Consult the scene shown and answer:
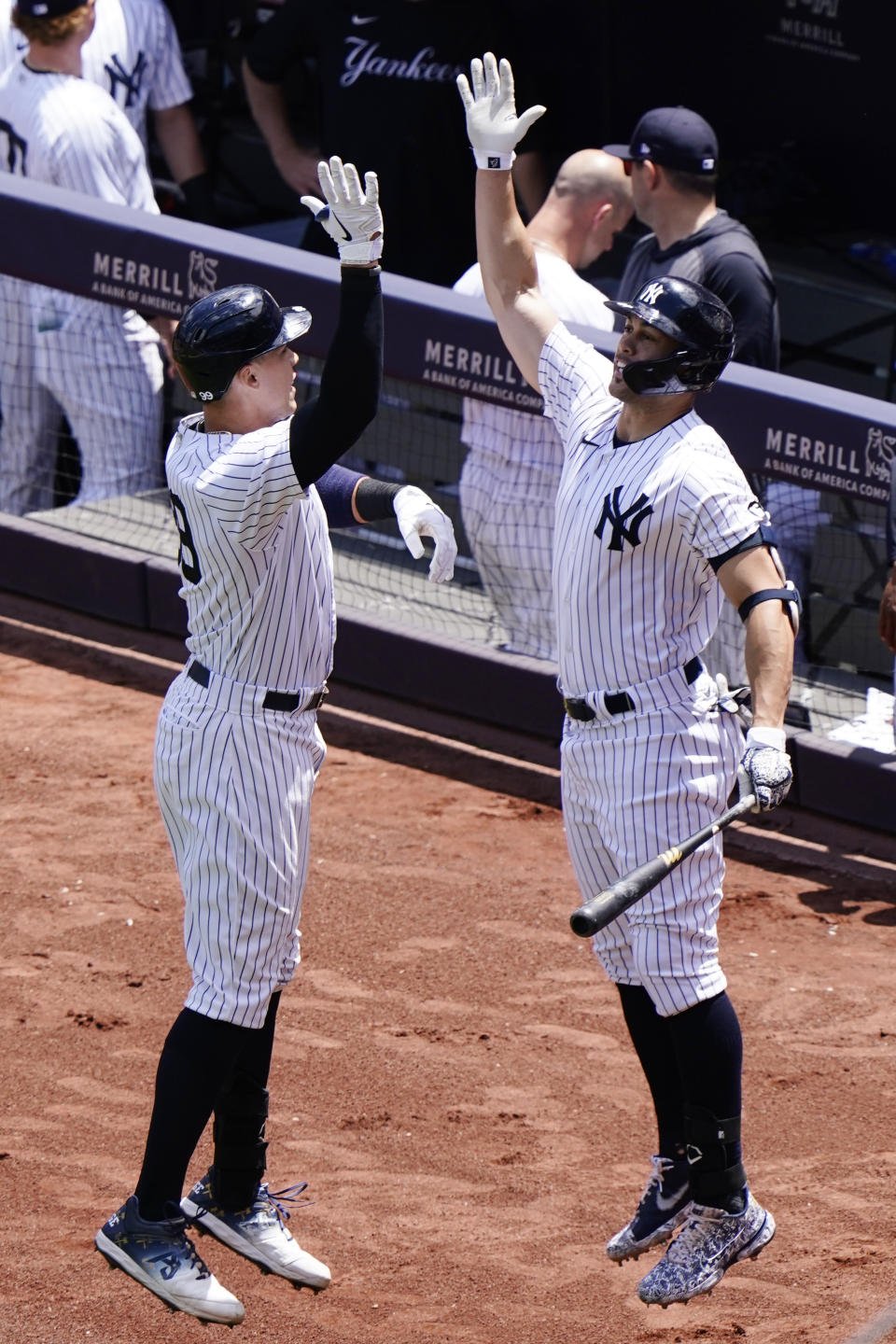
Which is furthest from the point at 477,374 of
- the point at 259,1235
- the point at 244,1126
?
the point at 259,1235

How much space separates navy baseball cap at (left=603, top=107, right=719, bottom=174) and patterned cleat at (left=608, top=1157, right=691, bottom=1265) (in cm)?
329

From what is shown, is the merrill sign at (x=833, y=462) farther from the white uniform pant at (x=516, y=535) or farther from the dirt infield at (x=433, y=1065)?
the dirt infield at (x=433, y=1065)

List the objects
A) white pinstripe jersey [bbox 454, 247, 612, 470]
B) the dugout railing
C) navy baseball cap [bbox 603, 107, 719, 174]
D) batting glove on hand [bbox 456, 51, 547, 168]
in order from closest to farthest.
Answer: batting glove on hand [bbox 456, 51, 547, 168], the dugout railing, navy baseball cap [bbox 603, 107, 719, 174], white pinstripe jersey [bbox 454, 247, 612, 470]

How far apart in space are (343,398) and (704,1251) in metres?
1.72

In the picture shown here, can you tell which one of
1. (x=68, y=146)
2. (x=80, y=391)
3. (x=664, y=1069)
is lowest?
(x=664, y=1069)

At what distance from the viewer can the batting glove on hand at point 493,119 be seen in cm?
416

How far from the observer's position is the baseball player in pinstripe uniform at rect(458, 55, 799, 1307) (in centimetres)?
357

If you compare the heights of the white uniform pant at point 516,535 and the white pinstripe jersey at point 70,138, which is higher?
the white pinstripe jersey at point 70,138

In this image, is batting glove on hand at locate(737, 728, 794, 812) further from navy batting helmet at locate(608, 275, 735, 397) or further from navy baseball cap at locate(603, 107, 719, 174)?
navy baseball cap at locate(603, 107, 719, 174)

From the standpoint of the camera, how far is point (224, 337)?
3.54 meters

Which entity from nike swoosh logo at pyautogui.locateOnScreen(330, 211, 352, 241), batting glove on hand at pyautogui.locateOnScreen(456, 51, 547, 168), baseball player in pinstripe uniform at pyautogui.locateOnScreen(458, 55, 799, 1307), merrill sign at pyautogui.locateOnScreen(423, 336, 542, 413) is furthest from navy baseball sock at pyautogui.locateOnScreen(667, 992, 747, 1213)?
merrill sign at pyautogui.locateOnScreen(423, 336, 542, 413)

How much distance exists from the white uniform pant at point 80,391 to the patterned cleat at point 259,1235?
4052 mm

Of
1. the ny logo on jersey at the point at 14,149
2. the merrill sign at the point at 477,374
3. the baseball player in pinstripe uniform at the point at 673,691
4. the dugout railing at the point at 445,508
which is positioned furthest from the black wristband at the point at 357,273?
the ny logo on jersey at the point at 14,149

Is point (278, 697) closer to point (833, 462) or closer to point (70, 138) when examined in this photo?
point (833, 462)
